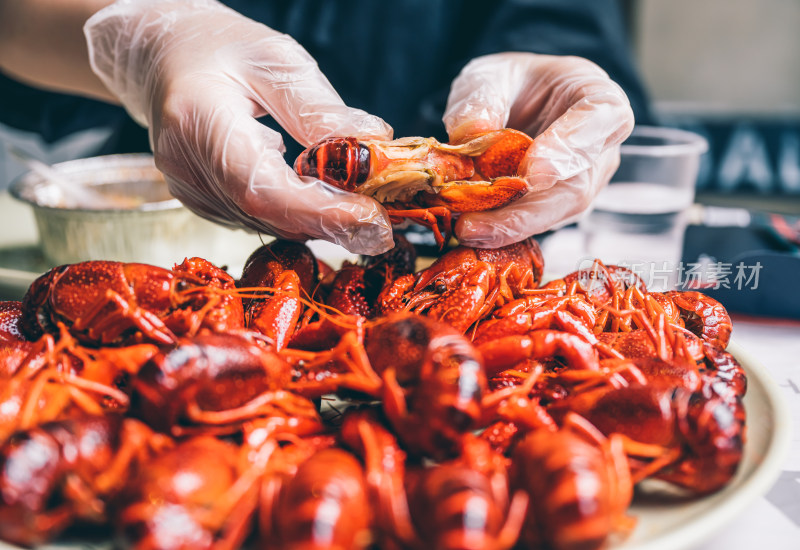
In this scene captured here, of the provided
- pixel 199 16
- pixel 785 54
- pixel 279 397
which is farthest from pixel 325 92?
pixel 785 54

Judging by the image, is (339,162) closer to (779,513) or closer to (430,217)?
(430,217)

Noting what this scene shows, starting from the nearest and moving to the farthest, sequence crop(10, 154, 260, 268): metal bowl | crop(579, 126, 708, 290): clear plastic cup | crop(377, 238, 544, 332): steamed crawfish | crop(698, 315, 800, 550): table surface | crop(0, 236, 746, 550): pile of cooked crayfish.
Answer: crop(0, 236, 746, 550): pile of cooked crayfish → crop(698, 315, 800, 550): table surface → crop(377, 238, 544, 332): steamed crawfish → crop(10, 154, 260, 268): metal bowl → crop(579, 126, 708, 290): clear plastic cup

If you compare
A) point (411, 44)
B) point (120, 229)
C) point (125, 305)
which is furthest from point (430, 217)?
point (411, 44)

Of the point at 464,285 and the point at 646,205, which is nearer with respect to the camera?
the point at 464,285

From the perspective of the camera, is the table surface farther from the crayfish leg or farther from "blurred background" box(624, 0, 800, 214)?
"blurred background" box(624, 0, 800, 214)

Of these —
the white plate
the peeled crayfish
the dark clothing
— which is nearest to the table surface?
the white plate

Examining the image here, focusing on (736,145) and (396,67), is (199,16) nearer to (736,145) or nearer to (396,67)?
(396,67)
